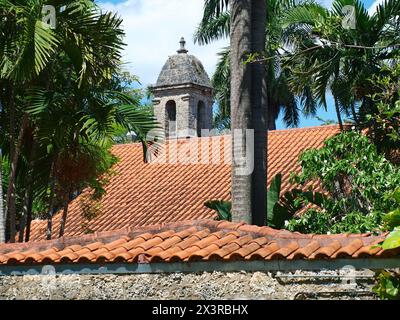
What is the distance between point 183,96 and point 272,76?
20.7 feet

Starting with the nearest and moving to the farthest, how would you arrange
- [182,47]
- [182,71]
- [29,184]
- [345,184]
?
1. [345,184]
2. [29,184]
3. [182,47]
4. [182,71]

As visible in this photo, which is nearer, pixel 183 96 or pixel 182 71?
pixel 183 96

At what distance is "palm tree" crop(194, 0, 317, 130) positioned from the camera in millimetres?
29328

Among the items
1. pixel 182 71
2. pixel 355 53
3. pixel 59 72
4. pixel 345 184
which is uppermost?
pixel 182 71

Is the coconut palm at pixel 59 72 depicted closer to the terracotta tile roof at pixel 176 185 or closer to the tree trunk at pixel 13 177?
the tree trunk at pixel 13 177

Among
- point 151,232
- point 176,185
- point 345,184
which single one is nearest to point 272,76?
point 176,185

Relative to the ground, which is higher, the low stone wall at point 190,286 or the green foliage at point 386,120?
the green foliage at point 386,120

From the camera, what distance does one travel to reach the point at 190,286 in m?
10.2

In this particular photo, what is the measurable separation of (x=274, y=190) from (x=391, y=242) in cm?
713

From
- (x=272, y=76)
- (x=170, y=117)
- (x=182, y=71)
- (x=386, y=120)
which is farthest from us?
(x=272, y=76)

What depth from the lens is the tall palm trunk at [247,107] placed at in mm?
14555

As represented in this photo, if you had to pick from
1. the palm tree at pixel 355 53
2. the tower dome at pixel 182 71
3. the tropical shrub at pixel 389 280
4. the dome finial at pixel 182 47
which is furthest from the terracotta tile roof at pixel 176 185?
the tropical shrub at pixel 389 280

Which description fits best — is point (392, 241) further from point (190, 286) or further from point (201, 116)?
point (201, 116)

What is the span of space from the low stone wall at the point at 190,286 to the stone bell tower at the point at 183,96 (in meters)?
18.0
